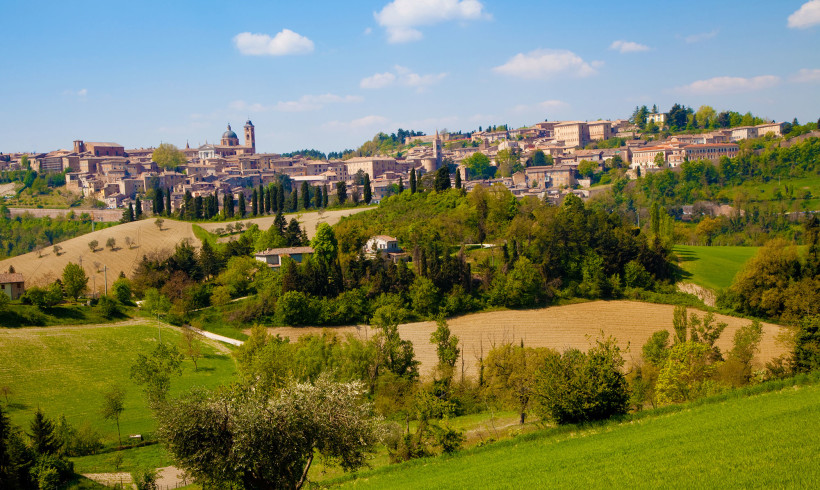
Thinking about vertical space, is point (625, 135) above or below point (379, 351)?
above

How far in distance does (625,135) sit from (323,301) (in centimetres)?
11824

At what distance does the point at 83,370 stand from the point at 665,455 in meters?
29.3

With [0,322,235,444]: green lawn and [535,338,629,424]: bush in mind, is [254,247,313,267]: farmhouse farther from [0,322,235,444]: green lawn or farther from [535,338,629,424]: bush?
[535,338,629,424]: bush

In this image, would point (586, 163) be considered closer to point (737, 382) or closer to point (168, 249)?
point (168, 249)

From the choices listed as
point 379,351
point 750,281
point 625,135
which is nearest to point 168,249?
point 379,351

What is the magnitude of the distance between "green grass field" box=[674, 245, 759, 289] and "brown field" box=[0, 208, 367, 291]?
2969 cm

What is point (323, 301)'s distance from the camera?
1828 inches

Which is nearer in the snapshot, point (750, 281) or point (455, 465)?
point (455, 465)

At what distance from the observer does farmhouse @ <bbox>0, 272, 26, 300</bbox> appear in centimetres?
4403

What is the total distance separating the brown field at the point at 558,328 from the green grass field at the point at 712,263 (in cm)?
635

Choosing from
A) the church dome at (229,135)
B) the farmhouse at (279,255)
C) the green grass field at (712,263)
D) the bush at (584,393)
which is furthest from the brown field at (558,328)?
the church dome at (229,135)

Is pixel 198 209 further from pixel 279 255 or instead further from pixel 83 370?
pixel 83 370

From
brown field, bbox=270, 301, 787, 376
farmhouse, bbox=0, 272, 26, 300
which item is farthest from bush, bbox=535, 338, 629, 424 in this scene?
farmhouse, bbox=0, 272, 26, 300

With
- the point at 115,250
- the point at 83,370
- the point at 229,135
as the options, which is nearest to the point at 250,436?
the point at 83,370
